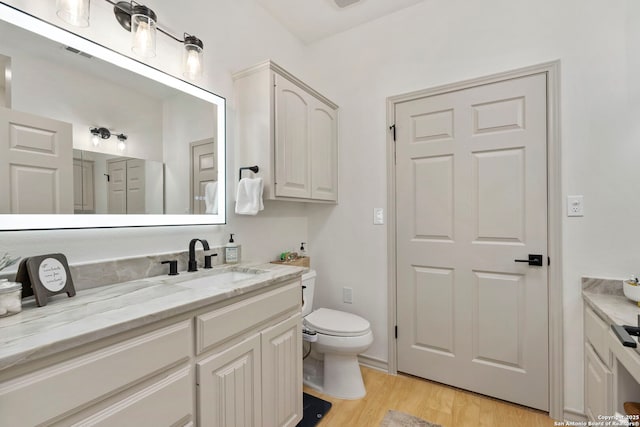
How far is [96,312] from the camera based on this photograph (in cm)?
90

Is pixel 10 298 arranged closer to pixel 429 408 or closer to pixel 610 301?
pixel 429 408

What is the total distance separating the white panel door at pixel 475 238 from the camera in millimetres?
1823

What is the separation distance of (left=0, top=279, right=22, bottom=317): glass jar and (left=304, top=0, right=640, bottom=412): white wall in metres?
1.92

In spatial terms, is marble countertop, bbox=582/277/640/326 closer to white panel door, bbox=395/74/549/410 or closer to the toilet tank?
white panel door, bbox=395/74/549/410

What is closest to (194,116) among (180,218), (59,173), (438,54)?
(180,218)

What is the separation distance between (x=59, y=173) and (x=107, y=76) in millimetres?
492

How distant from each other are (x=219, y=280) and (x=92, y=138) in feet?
2.74

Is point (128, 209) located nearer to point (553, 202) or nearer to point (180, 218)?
point (180, 218)

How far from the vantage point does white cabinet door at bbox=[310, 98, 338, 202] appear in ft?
7.22

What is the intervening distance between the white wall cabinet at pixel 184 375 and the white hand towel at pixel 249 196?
55cm

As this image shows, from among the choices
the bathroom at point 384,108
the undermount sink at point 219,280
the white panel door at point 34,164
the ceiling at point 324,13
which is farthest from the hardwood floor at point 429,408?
the ceiling at point 324,13

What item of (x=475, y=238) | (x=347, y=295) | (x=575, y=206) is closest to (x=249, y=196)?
(x=347, y=295)

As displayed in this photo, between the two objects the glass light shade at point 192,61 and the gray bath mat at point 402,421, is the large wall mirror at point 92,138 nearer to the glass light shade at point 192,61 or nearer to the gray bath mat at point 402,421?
the glass light shade at point 192,61

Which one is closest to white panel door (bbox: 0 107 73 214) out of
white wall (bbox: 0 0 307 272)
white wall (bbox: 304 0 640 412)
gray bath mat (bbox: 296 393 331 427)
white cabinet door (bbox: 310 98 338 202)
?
white wall (bbox: 0 0 307 272)
